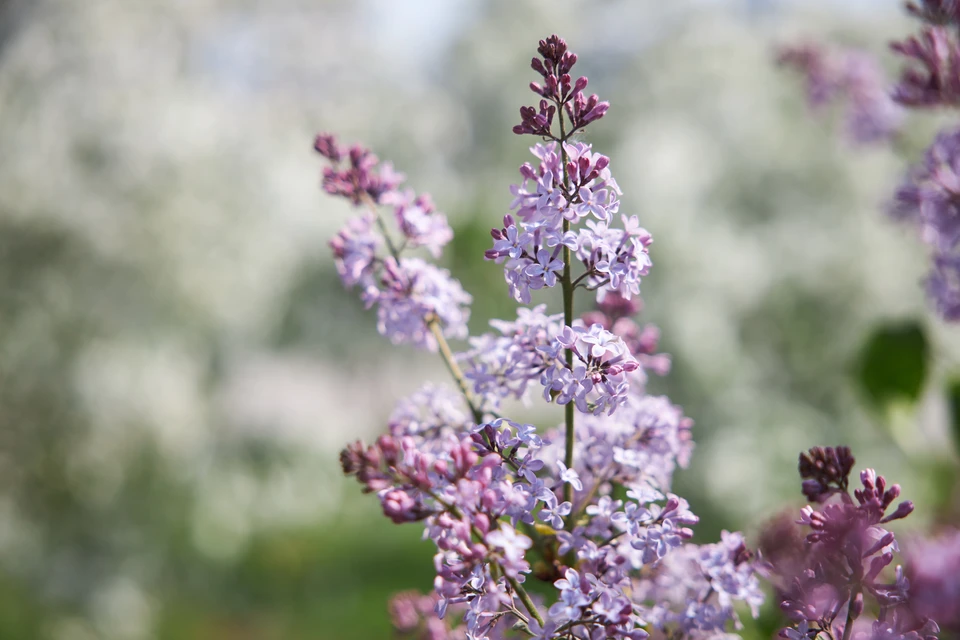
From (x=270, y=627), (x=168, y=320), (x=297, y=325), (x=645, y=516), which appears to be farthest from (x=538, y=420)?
(x=645, y=516)

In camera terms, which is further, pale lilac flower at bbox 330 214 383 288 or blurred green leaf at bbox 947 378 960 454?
blurred green leaf at bbox 947 378 960 454

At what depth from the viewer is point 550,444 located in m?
0.67

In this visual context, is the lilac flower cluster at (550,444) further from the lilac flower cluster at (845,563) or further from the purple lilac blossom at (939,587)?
the purple lilac blossom at (939,587)

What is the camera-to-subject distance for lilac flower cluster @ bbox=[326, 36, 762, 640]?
0.53m

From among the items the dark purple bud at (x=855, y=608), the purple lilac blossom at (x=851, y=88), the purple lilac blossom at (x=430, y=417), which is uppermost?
the purple lilac blossom at (x=851, y=88)

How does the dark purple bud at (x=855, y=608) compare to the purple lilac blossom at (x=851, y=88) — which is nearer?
the dark purple bud at (x=855, y=608)

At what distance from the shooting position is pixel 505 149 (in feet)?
17.1

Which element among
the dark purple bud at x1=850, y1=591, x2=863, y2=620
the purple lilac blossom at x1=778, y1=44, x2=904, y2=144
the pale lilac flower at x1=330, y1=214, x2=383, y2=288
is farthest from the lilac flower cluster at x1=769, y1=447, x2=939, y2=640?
the purple lilac blossom at x1=778, y1=44, x2=904, y2=144

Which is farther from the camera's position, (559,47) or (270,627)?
(270,627)

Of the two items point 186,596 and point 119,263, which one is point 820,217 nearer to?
point 119,263

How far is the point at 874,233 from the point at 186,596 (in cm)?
435

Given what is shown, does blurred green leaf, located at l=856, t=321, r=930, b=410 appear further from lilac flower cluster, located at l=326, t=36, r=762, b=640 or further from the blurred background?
lilac flower cluster, located at l=326, t=36, r=762, b=640

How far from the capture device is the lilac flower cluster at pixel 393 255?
709mm

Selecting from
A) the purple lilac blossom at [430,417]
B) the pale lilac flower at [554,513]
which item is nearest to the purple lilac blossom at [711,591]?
the pale lilac flower at [554,513]
